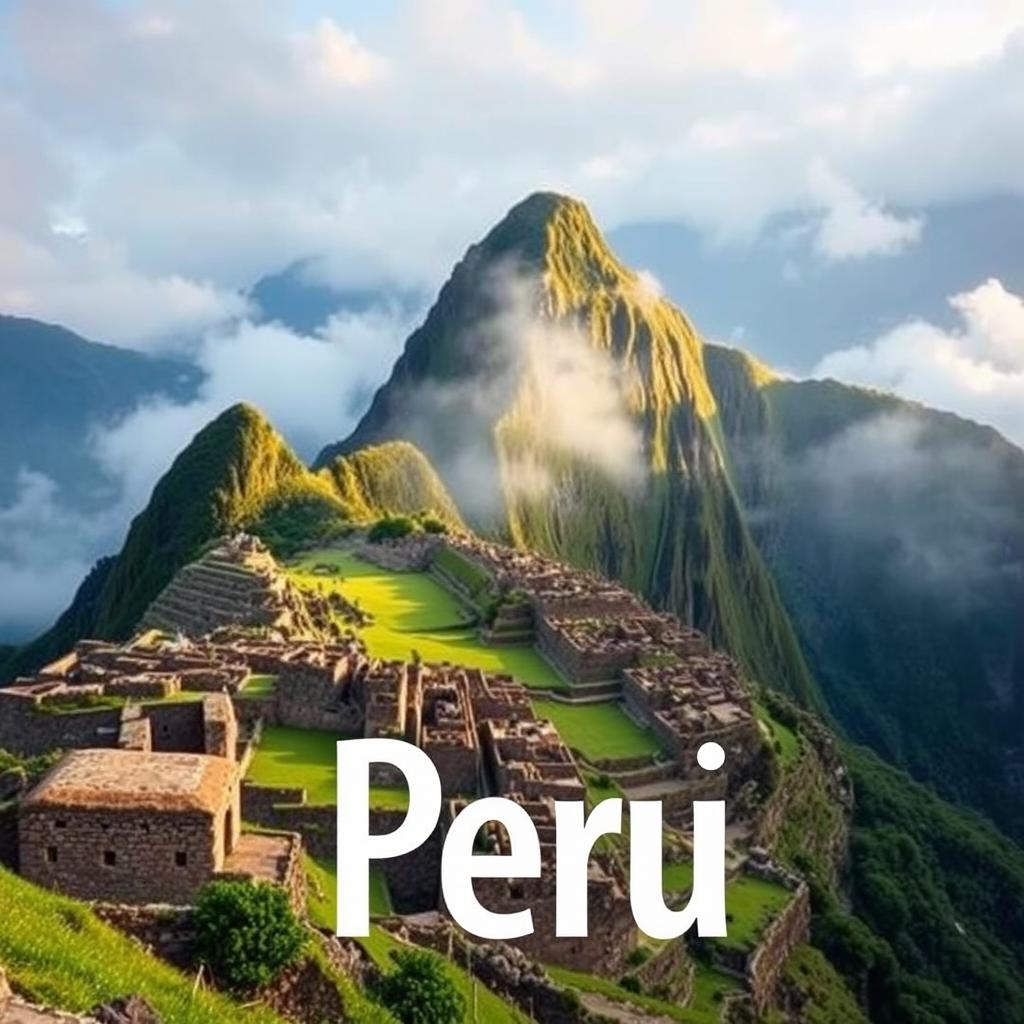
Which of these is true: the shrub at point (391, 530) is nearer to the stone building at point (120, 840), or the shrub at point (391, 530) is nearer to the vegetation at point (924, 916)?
the vegetation at point (924, 916)

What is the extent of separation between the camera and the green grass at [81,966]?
1073cm

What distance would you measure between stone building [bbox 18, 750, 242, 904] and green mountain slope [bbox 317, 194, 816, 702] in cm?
14529

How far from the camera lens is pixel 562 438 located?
18675 centimetres

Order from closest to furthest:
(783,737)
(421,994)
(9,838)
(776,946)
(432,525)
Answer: (421,994)
(9,838)
(776,946)
(783,737)
(432,525)

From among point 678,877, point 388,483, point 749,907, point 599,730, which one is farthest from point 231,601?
point 388,483

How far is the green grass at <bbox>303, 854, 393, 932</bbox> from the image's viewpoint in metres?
20.9

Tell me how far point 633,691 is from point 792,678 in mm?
115726

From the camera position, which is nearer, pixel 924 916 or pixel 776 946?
pixel 776 946

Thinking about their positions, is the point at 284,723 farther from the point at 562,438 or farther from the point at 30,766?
the point at 562,438

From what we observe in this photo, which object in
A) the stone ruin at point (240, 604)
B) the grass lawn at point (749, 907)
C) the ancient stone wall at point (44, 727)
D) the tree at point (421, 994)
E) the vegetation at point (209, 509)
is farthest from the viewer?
the vegetation at point (209, 509)

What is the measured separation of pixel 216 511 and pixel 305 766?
79.6 metres

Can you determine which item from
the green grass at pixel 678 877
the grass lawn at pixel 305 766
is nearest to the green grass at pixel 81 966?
the grass lawn at pixel 305 766

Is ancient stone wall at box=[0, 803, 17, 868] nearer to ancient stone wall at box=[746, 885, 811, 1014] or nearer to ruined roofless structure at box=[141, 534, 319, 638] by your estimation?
ancient stone wall at box=[746, 885, 811, 1014]

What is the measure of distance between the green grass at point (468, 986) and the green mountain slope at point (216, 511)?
7438cm
